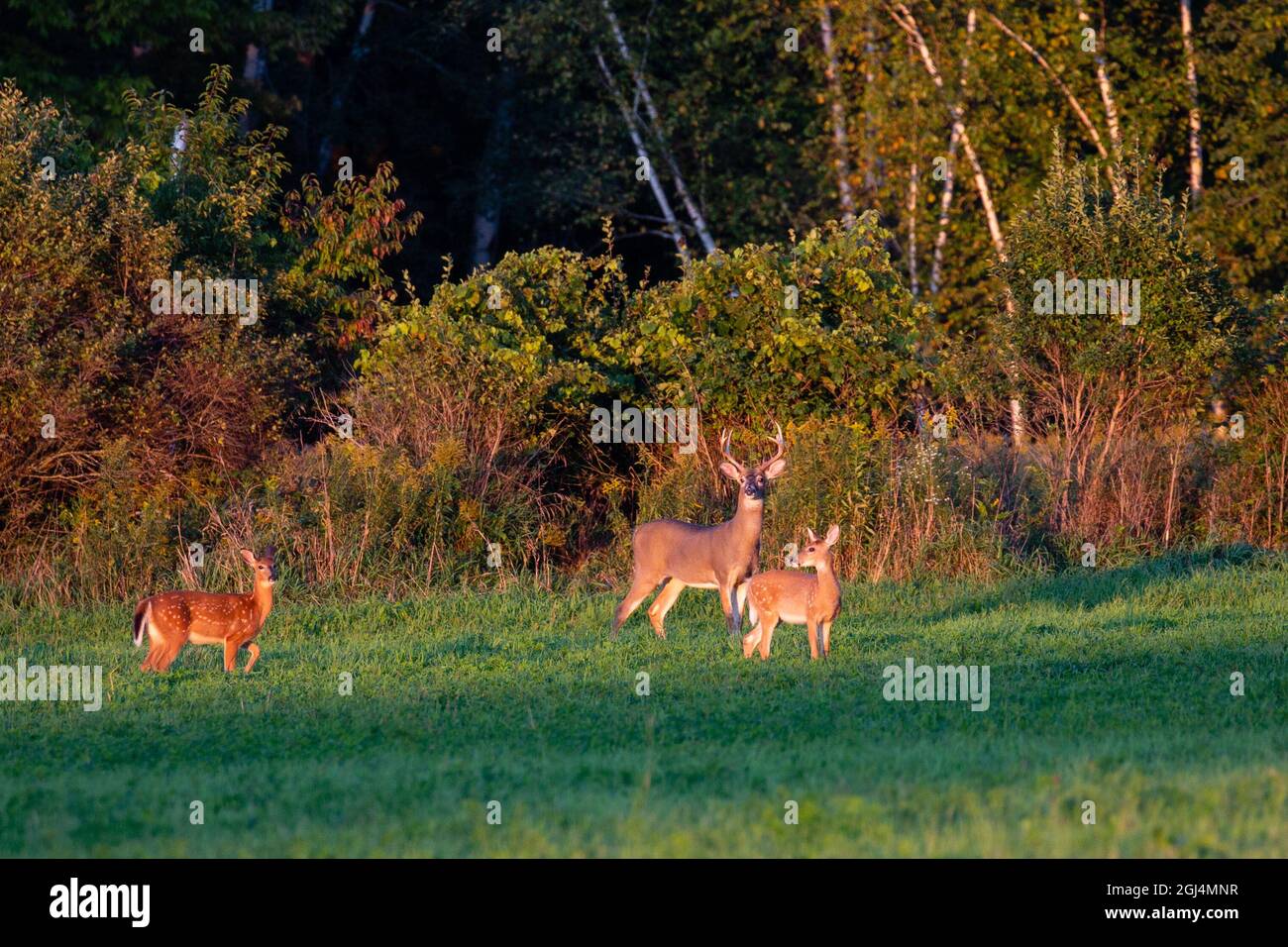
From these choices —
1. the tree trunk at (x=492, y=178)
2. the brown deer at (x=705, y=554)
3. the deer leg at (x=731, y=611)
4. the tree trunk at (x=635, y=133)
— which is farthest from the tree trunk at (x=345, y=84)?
the deer leg at (x=731, y=611)

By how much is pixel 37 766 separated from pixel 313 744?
1409mm

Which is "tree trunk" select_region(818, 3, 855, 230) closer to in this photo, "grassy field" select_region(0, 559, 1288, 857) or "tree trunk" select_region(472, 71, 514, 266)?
"tree trunk" select_region(472, 71, 514, 266)

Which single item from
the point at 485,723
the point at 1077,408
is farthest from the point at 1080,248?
the point at 485,723

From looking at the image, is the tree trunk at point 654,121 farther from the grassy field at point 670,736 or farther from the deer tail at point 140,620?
the deer tail at point 140,620

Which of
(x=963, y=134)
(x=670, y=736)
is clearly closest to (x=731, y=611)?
(x=670, y=736)

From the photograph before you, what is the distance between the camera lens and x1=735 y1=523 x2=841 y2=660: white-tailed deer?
463 inches

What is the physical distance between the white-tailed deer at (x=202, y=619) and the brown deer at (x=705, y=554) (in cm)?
289

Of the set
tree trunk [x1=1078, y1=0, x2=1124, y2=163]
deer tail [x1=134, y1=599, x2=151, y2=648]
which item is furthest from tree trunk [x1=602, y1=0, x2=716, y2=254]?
deer tail [x1=134, y1=599, x2=151, y2=648]

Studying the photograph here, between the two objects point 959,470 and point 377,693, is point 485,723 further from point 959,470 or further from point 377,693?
point 959,470

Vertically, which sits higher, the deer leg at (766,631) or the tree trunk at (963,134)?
the tree trunk at (963,134)

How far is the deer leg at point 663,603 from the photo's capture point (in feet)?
44.7

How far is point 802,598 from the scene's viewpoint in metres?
11.8

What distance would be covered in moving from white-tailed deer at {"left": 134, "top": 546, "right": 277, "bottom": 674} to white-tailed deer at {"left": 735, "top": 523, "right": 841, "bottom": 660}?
3.27 m
